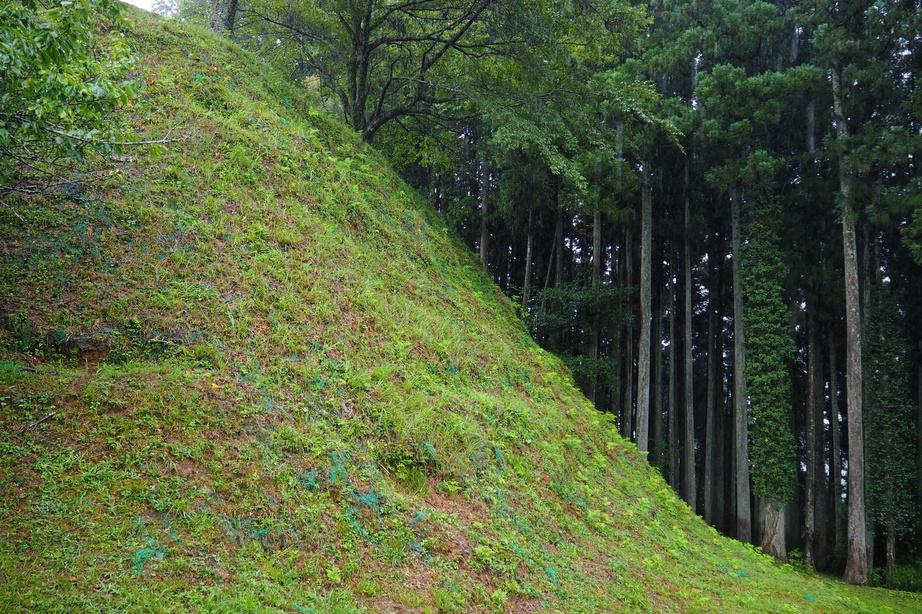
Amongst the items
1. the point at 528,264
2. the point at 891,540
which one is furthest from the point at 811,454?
the point at 528,264

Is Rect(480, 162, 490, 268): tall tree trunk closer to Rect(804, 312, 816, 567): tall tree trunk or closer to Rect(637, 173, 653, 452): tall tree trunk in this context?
Rect(637, 173, 653, 452): tall tree trunk

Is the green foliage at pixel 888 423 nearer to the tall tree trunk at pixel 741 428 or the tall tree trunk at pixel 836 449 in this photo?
the tall tree trunk at pixel 836 449

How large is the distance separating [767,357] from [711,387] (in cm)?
519

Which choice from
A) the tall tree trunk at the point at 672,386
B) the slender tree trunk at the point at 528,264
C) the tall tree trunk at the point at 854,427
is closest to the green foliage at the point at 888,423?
the tall tree trunk at the point at 854,427

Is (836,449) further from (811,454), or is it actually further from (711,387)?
(711,387)

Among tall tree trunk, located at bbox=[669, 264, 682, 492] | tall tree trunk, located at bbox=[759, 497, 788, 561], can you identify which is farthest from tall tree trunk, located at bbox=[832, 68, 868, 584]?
tall tree trunk, located at bbox=[669, 264, 682, 492]

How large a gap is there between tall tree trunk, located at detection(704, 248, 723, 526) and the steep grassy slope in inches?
457

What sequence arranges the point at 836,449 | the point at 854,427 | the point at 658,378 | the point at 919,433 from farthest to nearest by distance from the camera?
the point at 658,378 < the point at 836,449 < the point at 919,433 < the point at 854,427

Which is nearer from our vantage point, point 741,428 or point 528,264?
point 741,428

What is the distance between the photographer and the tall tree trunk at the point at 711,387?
22078mm

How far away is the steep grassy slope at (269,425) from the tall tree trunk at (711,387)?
11602mm

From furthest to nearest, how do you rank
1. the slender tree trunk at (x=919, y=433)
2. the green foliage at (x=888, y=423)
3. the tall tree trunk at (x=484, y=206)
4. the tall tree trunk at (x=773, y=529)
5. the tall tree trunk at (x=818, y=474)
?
the tall tree trunk at (x=484, y=206) < the tall tree trunk at (x=818, y=474) < the slender tree trunk at (x=919, y=433) < the green foliage at (x=888, y=423) < the tall tree trunk at (x=773, y=529)

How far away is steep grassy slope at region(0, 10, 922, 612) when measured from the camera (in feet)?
14.3

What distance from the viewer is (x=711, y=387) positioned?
2228 centimetres
